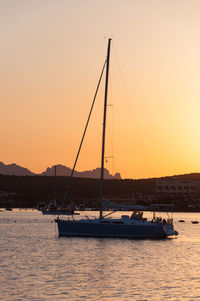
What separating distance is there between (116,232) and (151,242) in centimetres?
464

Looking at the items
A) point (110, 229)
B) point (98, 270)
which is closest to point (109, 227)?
point (110, 229)

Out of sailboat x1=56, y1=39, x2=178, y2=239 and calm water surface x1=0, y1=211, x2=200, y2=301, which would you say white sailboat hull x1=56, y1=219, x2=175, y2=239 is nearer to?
sailboat x1=56, y1=39, x2=178, y2=239

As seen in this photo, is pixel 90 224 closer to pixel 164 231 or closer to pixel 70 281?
pixel 164 231

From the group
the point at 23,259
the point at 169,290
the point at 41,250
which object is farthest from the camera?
the point at 41,250

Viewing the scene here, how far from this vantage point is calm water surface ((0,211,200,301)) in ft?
119

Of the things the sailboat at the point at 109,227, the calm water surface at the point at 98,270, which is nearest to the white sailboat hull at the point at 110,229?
Answer: the sailboat at the point at 109,227

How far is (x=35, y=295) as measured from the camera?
116 ft

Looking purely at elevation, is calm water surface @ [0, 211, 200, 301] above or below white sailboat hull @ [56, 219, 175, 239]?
below

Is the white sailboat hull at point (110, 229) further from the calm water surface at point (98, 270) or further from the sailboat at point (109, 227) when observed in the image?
the calm water surface at point (98, 270)

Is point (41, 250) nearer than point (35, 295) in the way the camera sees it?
No

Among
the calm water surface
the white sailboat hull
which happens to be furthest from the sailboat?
the calm water surface

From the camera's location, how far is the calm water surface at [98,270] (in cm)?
3641

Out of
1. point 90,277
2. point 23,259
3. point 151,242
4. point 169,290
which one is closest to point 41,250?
point 23,259

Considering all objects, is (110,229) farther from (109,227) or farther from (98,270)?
(98,270)
